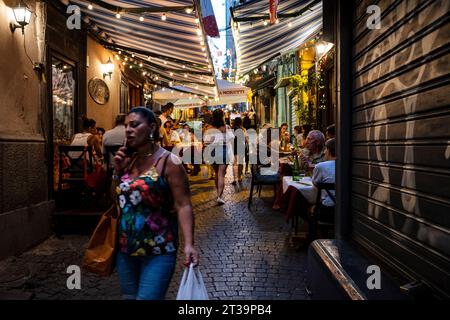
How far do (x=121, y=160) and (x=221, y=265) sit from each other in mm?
2788

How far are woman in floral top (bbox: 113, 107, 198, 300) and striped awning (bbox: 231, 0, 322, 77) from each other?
7181 mm

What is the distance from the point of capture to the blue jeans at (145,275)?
2.61 metres

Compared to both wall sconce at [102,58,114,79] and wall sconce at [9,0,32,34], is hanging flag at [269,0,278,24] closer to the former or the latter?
wall sconce at [9,0,32,34]

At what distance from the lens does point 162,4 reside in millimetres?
7898

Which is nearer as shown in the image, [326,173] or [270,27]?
[326,173]

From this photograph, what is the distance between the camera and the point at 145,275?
8.66ft

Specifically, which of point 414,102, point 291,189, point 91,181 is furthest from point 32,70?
point 414,102

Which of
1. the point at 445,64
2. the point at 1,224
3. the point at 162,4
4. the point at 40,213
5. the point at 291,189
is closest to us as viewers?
the point at 445,64

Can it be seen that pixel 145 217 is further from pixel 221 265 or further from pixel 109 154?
pixel 109 154

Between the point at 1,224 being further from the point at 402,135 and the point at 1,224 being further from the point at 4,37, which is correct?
the point at 402,135

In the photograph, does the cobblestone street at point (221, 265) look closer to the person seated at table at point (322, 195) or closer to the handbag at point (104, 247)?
the person seated at table at point (322, 195)

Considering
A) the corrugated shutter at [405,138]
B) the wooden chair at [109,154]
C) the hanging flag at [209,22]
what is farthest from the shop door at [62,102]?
the corrugated shutter at [405,138]

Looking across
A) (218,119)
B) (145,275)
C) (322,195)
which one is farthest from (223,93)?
(145,275)

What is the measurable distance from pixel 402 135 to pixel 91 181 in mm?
5409
